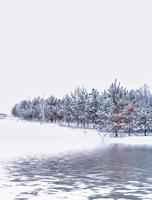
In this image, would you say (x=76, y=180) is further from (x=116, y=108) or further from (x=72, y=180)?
(x=116, y=108)

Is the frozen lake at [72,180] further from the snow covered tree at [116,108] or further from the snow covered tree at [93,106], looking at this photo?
the snow covered tree at [93,106]

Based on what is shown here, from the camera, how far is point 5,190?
75.9ft

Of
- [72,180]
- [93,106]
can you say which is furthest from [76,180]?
[93,106]

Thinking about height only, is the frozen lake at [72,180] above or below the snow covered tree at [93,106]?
below

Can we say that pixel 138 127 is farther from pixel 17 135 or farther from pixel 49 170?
pixel 49 170

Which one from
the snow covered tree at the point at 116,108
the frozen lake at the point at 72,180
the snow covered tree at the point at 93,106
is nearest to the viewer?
the frozen lake at the point at 72,180

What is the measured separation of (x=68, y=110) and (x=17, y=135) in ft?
181

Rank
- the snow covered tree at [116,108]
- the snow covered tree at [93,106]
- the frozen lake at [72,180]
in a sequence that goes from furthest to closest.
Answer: the snow covered tree at [93,106] → the snow covered tree at [116,108] → the frozen lake at [72,180]

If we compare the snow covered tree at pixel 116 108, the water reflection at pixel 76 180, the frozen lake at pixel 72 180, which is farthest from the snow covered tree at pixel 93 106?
the water reflection at pixel 76 180

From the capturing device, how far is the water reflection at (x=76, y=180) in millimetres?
22017

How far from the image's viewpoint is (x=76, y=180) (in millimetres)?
27266

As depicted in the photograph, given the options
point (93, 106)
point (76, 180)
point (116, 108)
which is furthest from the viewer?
point (93, 106)

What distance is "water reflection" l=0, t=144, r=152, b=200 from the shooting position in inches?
867

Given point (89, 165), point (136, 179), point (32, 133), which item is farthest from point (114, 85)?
point (136, 179)
